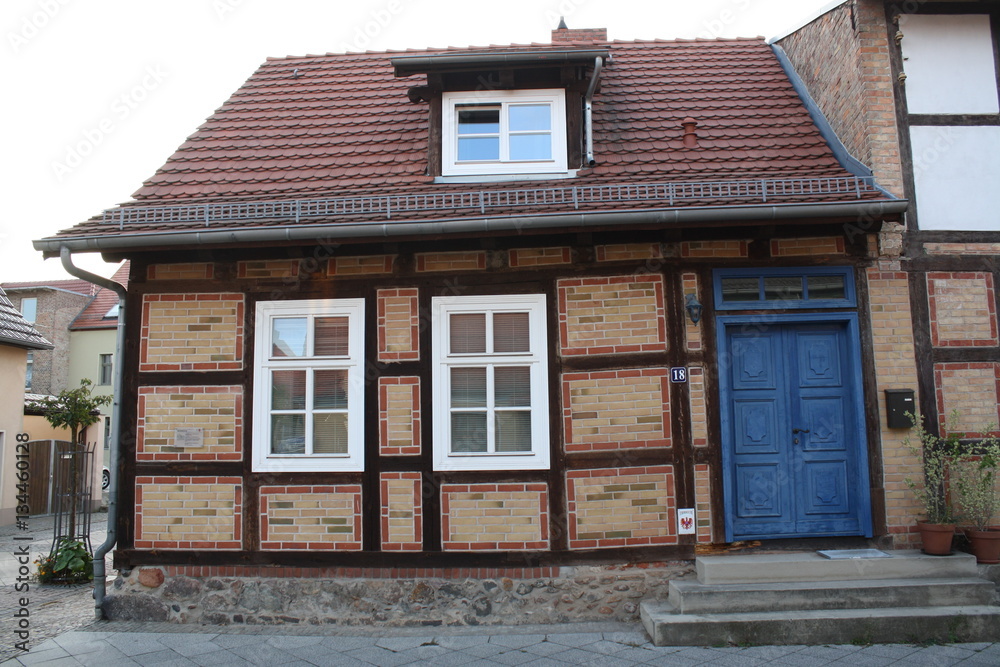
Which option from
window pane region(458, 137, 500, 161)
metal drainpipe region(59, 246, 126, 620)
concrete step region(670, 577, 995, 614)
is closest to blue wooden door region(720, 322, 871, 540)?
concrete step region(670, 577, 995, 614)

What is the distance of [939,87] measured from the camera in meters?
6.67

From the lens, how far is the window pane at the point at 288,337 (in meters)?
6.41

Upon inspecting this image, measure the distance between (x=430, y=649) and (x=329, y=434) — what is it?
6.84 feet

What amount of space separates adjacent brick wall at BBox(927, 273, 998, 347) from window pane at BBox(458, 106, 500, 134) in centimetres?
448

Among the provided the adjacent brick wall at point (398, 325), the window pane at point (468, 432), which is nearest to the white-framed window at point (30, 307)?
the adjacent brick wall at point (398, 325)

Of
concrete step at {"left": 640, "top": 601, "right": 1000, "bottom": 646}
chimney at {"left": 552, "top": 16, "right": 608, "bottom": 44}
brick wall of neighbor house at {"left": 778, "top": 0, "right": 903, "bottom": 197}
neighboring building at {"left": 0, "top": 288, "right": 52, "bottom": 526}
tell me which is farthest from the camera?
neighboring building at {"left": 0, "top": 288, "right": 52, "bottom": 526}

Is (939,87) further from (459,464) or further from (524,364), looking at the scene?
(459,464)

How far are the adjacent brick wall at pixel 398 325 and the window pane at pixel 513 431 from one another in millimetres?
977

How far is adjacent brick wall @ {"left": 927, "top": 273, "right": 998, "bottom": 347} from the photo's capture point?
616 centimetres

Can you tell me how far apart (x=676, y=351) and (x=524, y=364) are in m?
1.37

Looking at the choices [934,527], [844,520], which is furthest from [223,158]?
[934,527]

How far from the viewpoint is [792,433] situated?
6.16 meters

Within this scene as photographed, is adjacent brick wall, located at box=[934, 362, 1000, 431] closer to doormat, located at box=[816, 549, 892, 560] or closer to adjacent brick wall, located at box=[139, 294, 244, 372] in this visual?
doormat, located at box=[816, 549, 892, 560]

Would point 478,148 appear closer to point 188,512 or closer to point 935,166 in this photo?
point 935,166
